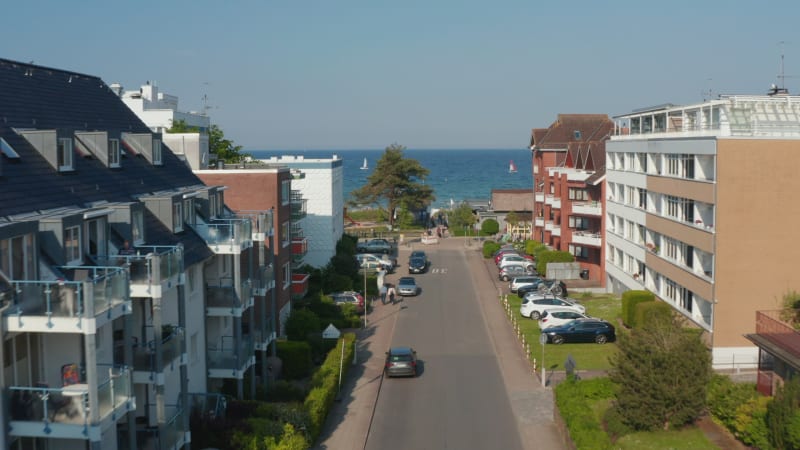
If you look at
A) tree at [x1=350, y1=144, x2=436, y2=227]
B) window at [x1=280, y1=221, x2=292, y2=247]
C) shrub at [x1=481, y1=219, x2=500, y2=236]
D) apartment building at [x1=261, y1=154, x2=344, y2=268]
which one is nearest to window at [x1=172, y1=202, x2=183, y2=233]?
window at [x1=280, y1=221, x2=292, y2=247]

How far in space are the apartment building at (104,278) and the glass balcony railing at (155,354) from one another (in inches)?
1.4

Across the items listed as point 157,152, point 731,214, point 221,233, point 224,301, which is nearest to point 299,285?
point 224,301

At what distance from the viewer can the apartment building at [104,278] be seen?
17.1 metres

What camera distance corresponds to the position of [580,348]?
40250mm

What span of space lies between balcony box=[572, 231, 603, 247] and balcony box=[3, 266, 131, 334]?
46.6 meters

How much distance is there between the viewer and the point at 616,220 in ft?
181

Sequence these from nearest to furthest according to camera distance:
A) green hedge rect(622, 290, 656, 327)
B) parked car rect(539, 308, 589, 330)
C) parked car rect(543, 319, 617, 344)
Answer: parked car rect(543, 319, 617, 344) → green hedge rect(622, 290, 656, 327) → parked car rect(539, 308, 589, 330)

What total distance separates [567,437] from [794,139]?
16.8 metres

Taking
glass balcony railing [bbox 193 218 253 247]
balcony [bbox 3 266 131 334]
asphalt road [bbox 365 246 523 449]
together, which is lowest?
asphalt road [bbox 365 246 523 449]

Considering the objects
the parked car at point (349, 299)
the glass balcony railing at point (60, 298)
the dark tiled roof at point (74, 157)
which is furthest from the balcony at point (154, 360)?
the parked car at point (349, 299)

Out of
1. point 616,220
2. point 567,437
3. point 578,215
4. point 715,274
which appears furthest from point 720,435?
point 578,215

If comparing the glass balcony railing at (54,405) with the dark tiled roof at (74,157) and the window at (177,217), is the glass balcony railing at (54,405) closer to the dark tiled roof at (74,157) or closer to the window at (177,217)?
the dark tiled roof at (74,157)

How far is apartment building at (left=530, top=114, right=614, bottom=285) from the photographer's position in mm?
61531

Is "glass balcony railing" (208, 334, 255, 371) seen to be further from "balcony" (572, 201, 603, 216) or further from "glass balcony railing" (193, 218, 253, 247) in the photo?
"balcony" (572, 201, 603, 216)
